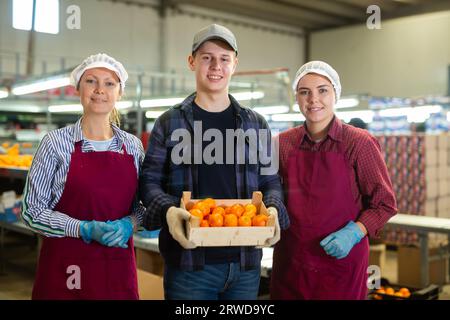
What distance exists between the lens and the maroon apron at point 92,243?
5.36ft

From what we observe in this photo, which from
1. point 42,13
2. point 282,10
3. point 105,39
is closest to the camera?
point 42,13

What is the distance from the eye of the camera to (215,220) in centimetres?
141

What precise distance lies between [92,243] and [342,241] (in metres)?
0.79

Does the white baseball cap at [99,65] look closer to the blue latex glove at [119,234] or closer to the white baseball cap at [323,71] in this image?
the blue latex glove at [119,234]

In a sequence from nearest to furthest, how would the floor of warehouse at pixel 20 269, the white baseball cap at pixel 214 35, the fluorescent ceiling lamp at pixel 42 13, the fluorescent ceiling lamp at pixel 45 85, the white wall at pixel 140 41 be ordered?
1. the white baseball cap at pixel 214 35
2. the fluorescent ceiling lamp at pixel 42 13
3. the floor of warehouse at pixel 20 269
4. the fluorescent ceiling lamp at pixel 45 85
5. the white wall at pixel 140 41

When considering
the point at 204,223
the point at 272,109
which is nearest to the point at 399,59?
the point at 272,109

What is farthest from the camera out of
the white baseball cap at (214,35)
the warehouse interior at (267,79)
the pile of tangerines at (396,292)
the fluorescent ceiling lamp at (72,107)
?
the fluorescent ceiling lamp at (72,107)

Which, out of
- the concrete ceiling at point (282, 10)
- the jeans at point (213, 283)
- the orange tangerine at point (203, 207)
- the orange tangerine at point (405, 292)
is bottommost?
the orange tangerine at point (405, 292)

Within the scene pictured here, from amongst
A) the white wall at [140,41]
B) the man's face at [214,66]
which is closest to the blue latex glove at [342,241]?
the man's face at [214,66]

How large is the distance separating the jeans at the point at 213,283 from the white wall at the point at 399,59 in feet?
28.0

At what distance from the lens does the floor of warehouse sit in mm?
4656

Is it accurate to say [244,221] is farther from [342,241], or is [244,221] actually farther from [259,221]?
[342,241]

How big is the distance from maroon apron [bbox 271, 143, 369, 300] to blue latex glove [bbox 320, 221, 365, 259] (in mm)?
47
